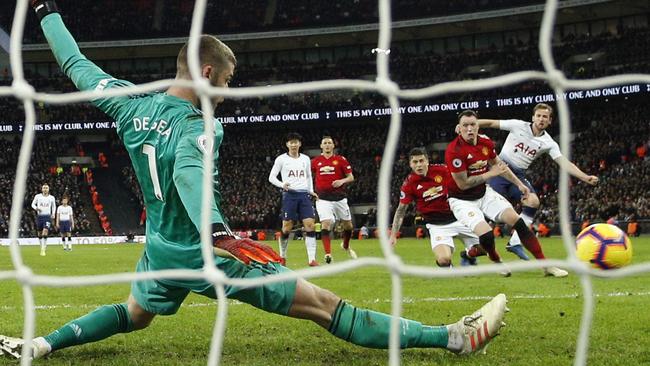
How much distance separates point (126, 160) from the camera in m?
35.8

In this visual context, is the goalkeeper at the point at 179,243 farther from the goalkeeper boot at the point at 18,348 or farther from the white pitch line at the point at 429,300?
the white pitch line at the point at 429,300

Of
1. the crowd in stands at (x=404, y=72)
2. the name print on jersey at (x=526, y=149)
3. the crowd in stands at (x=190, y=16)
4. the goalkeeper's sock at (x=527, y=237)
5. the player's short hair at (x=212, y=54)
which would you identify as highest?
the crowd in stands at (x=190, y=16)

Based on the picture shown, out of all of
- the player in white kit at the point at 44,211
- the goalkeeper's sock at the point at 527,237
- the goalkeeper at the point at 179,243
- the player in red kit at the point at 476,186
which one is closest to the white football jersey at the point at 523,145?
the player in red kit at the point at 476,186

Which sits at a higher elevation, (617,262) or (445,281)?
(617,262)

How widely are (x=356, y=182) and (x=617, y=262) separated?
1036 inches

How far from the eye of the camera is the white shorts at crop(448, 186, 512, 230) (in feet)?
24.8

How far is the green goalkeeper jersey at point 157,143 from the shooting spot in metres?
3.28

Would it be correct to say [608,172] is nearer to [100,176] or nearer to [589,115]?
[589,115]

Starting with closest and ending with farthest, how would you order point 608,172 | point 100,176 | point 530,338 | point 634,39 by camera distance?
point 530,338, point 608,172, point 634,39, point 100,176

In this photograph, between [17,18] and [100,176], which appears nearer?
[17,18]

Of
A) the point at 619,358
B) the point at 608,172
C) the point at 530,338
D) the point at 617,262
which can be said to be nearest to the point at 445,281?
the point at 617,262

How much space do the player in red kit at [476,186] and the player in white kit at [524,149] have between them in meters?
0.39

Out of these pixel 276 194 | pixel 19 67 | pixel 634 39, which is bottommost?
pixel 276 194

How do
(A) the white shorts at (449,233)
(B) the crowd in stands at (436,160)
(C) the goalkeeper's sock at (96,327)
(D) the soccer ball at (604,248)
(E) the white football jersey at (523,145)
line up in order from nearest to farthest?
(C) the goalkeeper's sock at (96,327), (D) the soccer ball at (604,248), (A) the white shorts at (449,233), (E) the white football jersey at (523,145), (B) the crowd in stands at (436,160)
